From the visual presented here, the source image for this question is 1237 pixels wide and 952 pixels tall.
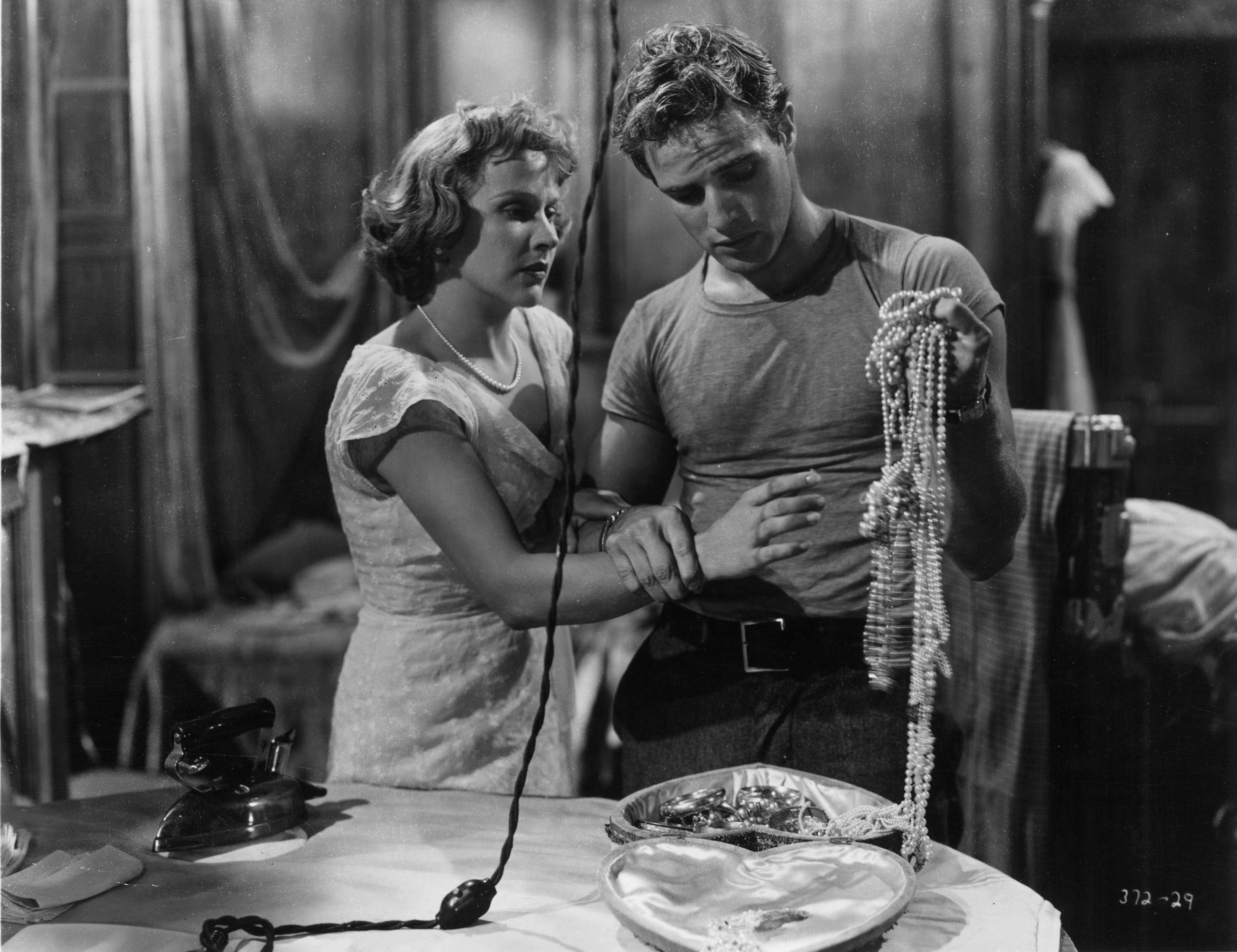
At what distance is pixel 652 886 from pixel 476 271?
84cm

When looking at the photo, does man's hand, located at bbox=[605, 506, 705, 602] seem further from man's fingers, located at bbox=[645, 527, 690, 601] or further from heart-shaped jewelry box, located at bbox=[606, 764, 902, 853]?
heart-shaped jewelry box, located at bbox=[606, 764, 902, 853]

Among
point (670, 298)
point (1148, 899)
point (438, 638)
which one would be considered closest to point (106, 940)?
point (438, 638)

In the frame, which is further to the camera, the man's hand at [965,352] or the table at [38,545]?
the table at [38,545]

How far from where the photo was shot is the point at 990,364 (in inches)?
55.5

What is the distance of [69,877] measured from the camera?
1.30 metres

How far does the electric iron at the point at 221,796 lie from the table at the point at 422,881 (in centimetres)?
3

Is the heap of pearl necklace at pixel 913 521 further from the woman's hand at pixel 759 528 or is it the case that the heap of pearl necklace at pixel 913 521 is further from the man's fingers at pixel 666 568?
the man's fingers at pixel 666 568

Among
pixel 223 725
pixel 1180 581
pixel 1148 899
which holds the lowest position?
pixel 1148 899

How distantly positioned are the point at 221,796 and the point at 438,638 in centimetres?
37

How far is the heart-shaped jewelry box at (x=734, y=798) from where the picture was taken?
1.21 metres

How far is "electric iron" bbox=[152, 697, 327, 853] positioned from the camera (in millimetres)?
1360

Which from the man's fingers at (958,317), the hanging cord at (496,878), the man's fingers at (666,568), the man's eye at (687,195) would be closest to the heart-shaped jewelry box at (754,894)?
the hanging cord at (496,878)

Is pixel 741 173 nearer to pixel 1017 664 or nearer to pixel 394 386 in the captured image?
pixel 394 386

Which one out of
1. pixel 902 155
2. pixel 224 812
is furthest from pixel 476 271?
pixel 224 812
